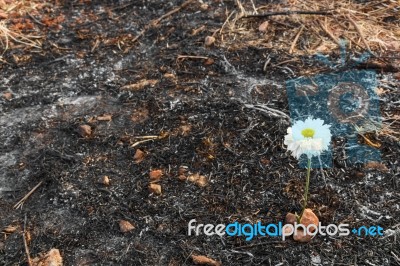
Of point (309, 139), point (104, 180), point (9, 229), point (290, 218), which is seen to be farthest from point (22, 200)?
point (309, 139)

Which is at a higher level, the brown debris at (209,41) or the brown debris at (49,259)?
the brown debris at (209,41)

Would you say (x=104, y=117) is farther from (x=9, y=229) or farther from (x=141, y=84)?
(x=9, y=229)

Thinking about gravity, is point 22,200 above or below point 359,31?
below

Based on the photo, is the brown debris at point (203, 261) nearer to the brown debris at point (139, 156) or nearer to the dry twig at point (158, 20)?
the brown debris at point (139, 156)

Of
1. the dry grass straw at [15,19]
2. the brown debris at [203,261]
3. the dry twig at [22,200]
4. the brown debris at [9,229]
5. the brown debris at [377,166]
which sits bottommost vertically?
the brown debris at [9,229]

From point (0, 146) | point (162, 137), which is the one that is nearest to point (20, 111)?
point (0, 146)

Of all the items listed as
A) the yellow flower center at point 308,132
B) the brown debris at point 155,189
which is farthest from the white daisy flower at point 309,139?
the brown debris at point 155,189
